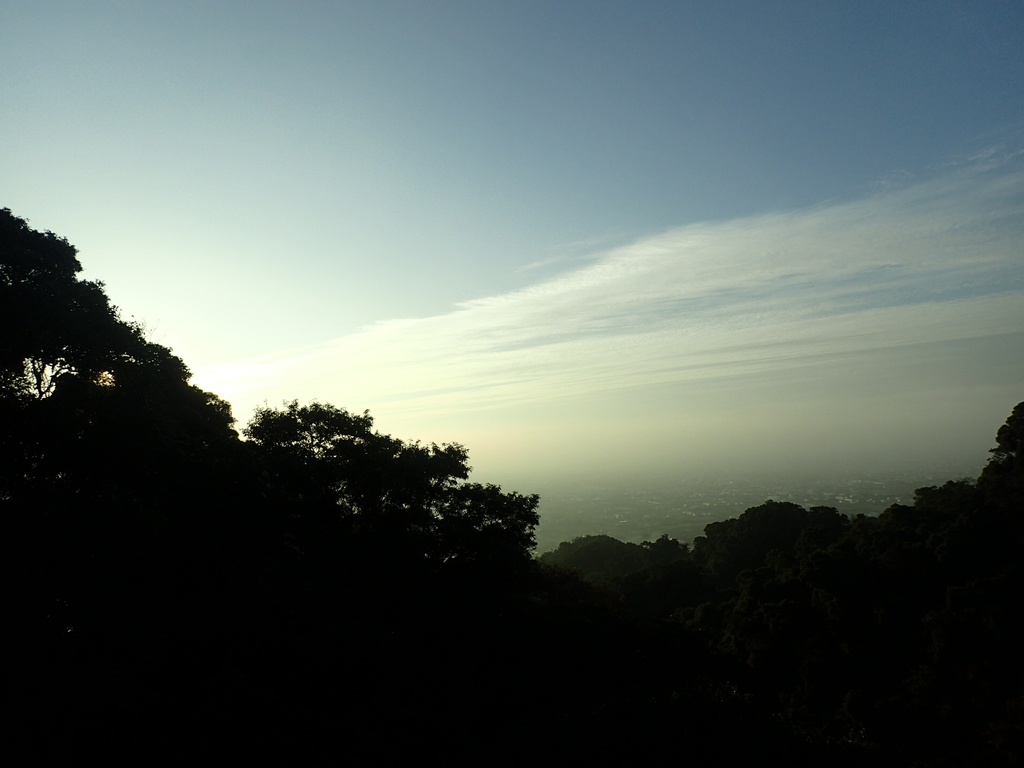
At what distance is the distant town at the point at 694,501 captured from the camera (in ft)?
341

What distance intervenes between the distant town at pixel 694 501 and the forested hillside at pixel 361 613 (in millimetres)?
68484

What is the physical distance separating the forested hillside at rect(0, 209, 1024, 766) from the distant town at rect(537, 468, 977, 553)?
225ft

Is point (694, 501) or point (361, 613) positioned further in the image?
point (694, 501)

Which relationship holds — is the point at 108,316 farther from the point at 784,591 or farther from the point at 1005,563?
the point at 1005,563

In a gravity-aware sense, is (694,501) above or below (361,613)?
below

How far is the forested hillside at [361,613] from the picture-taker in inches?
376

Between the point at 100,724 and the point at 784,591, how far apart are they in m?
27.7

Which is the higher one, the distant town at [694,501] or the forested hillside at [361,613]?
the forested hillside at [361,613]

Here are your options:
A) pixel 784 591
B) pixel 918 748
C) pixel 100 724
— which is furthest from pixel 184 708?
pixel 784 591

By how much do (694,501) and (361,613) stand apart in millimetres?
147148

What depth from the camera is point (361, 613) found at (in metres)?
16.0

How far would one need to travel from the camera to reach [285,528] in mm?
14438

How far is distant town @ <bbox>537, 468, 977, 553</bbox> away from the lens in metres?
104

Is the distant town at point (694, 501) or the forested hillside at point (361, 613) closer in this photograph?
the forested hillside at point (361, 613)
